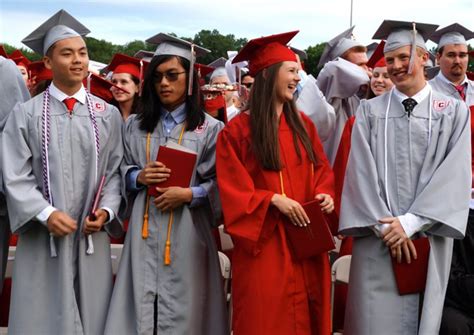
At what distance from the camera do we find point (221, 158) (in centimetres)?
421

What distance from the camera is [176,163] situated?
4.18 metres

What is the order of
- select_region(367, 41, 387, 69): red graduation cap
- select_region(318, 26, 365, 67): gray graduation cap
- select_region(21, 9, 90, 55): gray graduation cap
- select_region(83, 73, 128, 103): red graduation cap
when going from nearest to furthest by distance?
1. select_region(21, 9, 90, 55): gray graduation cap
2. select_region(367, 41, 387, 69): red graduation cap
3. select_region(83, 73, 128, 103): red graduation cap
4. select_region(318, 26, 365, 67): gray graduation cap

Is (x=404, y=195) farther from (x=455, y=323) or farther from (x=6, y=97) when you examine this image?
(x=6, y=97)

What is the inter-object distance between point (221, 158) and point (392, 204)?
1036 mm

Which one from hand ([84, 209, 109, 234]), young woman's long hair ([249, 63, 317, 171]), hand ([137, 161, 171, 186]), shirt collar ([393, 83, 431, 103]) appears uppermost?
shirt collar ([393, 83, 431, 103])

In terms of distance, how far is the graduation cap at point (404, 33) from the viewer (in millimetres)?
4289

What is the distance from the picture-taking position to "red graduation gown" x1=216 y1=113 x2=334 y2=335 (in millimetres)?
4051

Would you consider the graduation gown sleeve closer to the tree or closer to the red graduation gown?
the red graduation gown

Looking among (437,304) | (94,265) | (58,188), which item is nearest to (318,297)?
(437,304)

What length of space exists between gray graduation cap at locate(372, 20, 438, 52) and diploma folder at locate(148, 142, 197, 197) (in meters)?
1.40

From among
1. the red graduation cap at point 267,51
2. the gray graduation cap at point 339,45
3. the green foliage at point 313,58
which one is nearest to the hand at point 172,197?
the red graduation cap at point 267,51

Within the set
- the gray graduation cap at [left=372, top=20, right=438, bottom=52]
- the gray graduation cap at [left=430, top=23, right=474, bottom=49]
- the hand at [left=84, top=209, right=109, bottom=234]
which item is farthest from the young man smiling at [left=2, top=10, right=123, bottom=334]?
the gray graduation cap at [left=430, top=23, right=474, bottom=49]

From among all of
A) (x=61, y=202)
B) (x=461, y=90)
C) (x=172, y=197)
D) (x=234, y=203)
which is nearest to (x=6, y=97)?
(x=61, y=202)

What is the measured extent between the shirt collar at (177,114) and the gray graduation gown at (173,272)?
9cm
